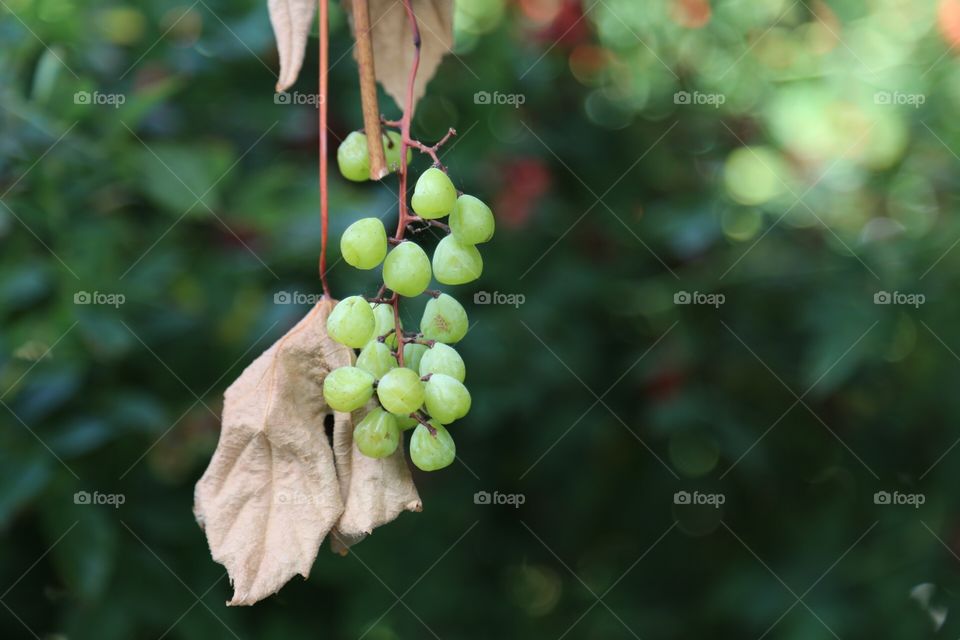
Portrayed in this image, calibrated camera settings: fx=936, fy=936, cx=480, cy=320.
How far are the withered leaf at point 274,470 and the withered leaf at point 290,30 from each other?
7.4 inches

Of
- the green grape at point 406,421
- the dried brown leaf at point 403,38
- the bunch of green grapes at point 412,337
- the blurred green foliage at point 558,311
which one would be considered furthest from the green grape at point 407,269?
the blurred green foliage at point 558,311

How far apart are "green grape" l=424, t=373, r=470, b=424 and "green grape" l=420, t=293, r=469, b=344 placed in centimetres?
6

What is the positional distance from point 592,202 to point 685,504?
2.09 feet

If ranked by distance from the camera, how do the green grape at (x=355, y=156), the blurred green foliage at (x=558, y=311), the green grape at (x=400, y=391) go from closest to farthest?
the green grape at (x=400, y=391), the green grape at (x=355, y=156), the blurred green foliage at (x=558, y=311)

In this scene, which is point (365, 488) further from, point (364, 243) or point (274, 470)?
point (364, 243)

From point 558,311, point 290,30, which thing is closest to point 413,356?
point 290,30

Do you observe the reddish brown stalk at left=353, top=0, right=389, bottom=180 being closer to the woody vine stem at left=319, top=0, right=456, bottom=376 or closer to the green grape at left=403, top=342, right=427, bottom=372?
the woody vine stem at left=319, top=0, right=456, bottom=376

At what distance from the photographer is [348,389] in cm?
67

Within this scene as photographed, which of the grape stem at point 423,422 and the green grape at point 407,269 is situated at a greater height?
the green grape at point 407,269

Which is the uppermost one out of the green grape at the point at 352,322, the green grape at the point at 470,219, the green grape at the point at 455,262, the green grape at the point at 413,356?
the green grape at the point at 470,219

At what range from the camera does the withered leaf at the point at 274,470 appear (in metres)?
0.69

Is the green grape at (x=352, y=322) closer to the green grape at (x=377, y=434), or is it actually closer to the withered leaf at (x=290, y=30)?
the green grape at (x=377, y=434)

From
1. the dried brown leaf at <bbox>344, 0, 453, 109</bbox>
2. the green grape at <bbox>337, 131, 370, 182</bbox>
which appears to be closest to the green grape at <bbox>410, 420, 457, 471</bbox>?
the green grape at <bbox>337, 131, 370, 182</bbox>

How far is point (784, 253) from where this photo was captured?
1651 mm
